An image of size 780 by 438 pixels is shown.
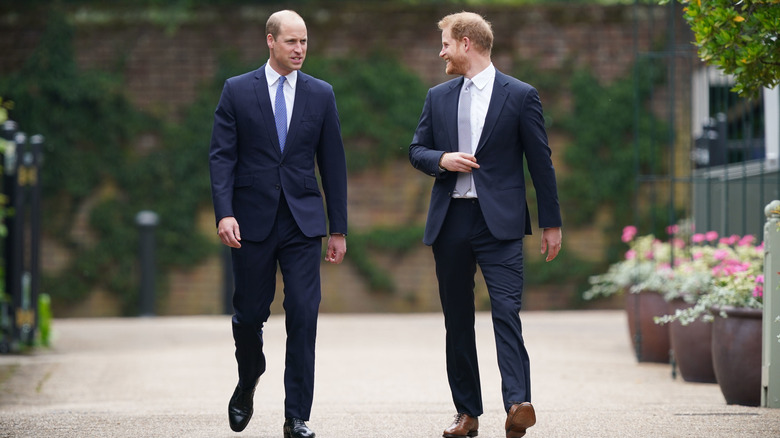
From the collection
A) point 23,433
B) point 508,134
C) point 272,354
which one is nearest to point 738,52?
point 508,134

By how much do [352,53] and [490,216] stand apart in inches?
384

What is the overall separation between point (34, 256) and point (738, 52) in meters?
6.38

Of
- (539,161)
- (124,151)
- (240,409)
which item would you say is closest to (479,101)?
(539,161)

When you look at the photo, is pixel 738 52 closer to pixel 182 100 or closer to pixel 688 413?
pixel 688 413

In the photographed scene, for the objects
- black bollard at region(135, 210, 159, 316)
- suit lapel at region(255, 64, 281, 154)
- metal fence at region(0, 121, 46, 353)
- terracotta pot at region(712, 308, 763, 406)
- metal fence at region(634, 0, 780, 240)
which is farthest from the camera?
black bollard at region(135, 210, 159, 316)

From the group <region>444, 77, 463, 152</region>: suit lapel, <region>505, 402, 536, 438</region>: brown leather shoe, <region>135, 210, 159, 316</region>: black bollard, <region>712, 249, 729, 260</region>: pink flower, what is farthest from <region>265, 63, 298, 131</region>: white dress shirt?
<region>135, 210, 159, 316</region>: black bollard

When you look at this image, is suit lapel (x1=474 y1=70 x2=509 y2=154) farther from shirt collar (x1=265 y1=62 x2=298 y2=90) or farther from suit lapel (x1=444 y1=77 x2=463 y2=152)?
shirt collar (x1=265 y1=62 x2=298 y2=90)

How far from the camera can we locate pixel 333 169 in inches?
186

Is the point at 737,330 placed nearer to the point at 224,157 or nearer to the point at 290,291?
the point at 290,291

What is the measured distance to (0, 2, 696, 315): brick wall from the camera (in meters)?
13.9

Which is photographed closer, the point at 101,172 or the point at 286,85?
the point at 286,85

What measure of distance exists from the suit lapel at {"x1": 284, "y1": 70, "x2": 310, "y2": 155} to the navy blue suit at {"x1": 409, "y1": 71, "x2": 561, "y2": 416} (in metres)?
0.50

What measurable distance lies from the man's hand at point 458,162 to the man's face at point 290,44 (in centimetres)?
69

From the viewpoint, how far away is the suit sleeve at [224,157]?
4535mm
